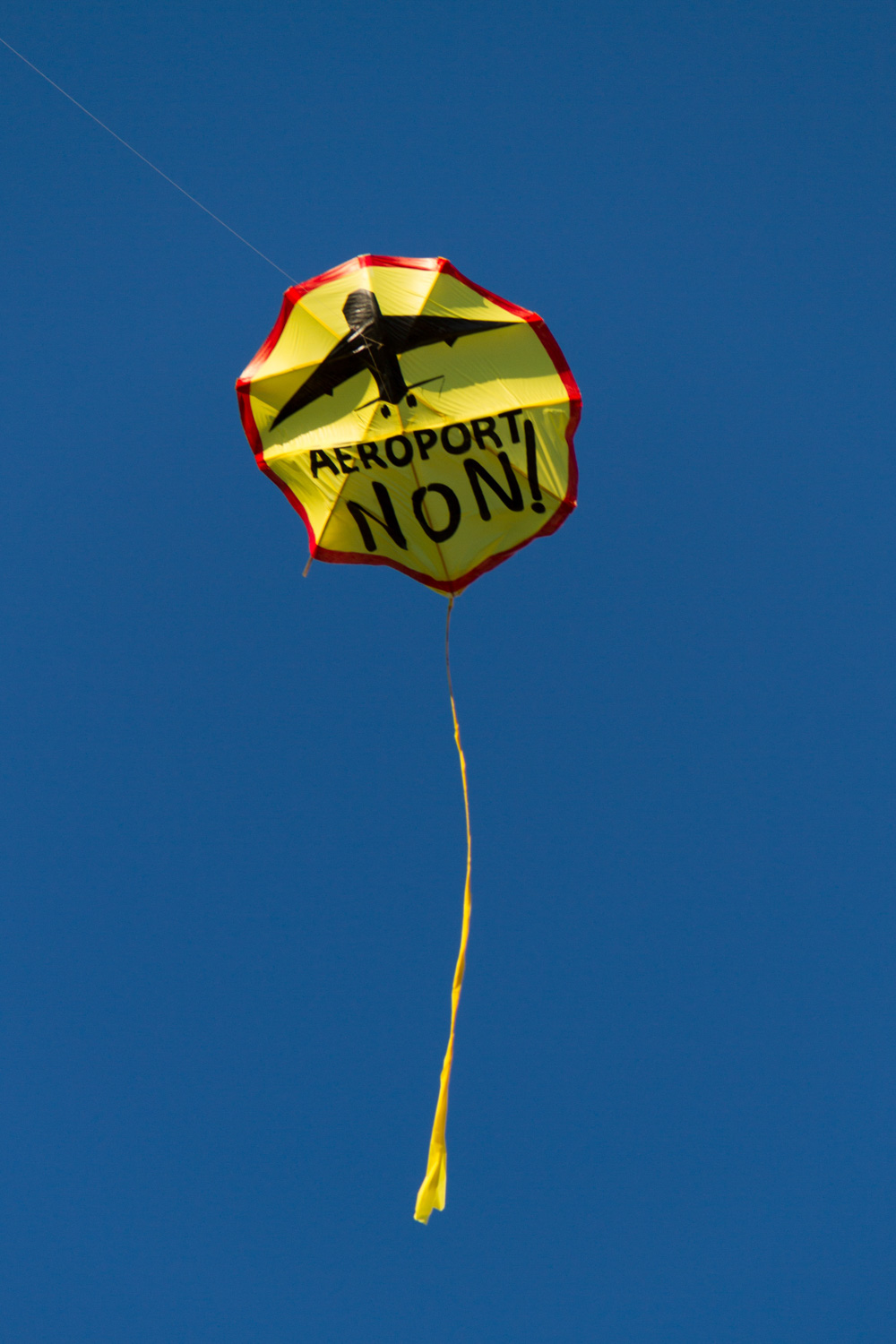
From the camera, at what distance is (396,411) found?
396 inches

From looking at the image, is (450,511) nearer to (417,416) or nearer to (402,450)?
(402,450)

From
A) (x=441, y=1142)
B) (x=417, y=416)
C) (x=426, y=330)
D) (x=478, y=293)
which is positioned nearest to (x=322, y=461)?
(x=417, y=416)

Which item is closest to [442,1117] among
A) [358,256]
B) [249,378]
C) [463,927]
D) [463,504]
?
[463,927]

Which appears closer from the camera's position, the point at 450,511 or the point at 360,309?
the point at 360,309

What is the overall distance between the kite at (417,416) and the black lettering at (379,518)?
0.01 m

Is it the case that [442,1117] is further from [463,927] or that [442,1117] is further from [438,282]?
[438,282]

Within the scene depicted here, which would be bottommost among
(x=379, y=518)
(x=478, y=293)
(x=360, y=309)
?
(x=379, y=518)

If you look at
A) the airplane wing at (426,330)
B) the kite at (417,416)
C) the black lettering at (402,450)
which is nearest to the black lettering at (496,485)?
the kite at (417,416)

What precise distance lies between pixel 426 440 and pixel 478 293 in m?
1.80

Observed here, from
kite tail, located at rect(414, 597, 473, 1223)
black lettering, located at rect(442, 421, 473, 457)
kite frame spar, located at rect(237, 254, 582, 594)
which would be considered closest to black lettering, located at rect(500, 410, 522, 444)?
black lettering, located at rect(442, 421, 473, 457)

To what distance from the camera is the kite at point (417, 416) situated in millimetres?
10062

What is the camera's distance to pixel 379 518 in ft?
34.6

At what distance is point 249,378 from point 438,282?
7.75ft

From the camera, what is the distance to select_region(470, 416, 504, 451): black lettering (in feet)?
33.1
